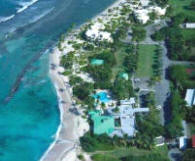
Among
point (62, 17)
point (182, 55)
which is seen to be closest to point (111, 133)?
point (182, 55)

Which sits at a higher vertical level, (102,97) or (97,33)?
(97,33)

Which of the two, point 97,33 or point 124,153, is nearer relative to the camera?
point 124,153

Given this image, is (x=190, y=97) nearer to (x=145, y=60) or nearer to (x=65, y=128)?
(x=145, y=60)

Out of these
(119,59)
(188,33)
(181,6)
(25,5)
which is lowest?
(119,59)

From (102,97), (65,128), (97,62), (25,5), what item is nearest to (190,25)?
(97,62)

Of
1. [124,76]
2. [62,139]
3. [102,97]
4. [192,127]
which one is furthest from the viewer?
[124,76]

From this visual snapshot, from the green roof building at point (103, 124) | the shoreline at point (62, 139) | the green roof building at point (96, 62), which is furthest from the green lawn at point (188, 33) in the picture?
the green roof building at point (103, 124)

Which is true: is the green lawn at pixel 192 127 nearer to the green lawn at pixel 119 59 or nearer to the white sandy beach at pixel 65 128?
the white sandy beach at pixel 65 128

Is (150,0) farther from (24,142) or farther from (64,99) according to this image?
(24,142)

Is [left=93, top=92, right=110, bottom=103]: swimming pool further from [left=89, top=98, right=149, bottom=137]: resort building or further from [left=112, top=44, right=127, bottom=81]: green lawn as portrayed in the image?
[left=112, top=44, right=127, bottom=81]: green lawn
